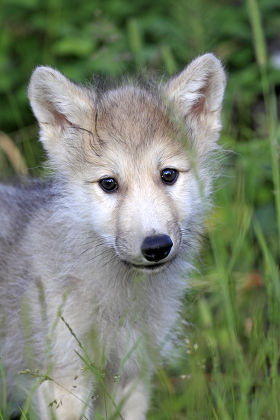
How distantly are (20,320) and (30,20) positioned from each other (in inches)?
164

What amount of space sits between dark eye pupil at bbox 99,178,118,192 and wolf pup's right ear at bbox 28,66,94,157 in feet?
1.17

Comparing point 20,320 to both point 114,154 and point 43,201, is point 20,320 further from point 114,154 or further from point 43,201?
point 114,154

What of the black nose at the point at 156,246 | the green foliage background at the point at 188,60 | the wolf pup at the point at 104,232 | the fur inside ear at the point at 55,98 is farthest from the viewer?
the green foliage background at the point at 188,60

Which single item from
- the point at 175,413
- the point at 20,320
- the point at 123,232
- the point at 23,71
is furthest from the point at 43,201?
the point at 23,71

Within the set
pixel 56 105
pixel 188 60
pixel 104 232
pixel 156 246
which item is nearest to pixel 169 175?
pixel 104 232

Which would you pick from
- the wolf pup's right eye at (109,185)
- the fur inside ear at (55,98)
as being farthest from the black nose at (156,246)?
the fur inside ear at (55,98)

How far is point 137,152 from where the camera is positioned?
140 inches

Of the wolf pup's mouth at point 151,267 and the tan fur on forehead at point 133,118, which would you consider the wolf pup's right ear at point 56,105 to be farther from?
the wolf pup's mouth at point 151,267

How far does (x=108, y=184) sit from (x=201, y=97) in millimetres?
864

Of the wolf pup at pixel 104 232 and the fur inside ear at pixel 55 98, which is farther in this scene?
the fur inside ear at pixel 55 98

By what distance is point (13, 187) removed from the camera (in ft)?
15.8

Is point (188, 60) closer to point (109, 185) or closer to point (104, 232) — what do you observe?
point (109, 185)

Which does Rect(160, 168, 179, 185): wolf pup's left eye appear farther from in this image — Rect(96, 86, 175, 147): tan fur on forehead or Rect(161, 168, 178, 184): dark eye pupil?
Rect(96, 86, 175, 147): tan fur on forehead

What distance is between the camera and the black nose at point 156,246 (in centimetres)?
320
